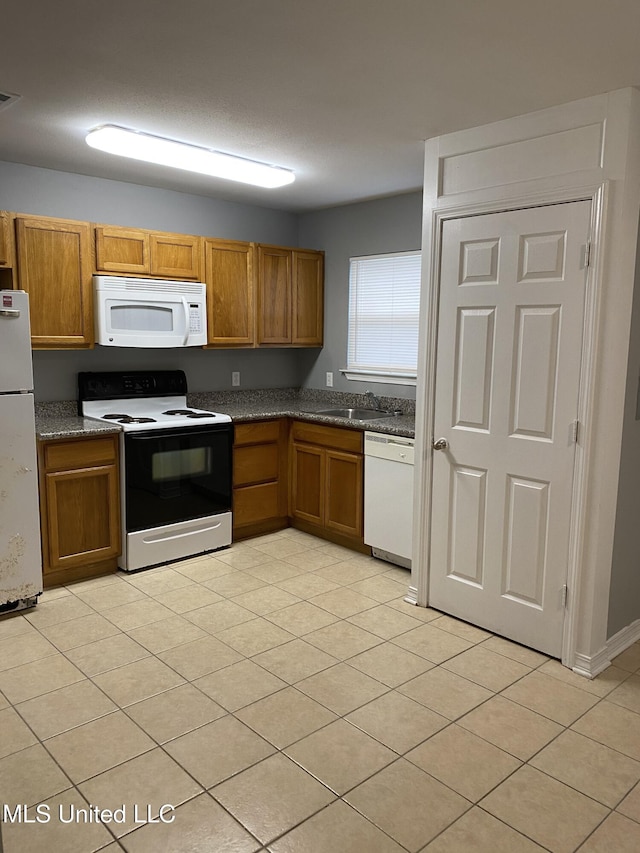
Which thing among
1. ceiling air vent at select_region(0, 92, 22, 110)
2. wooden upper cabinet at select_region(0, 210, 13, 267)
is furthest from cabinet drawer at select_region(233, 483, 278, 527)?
ceiling air vent at select_region(0, 92, 22, 110)

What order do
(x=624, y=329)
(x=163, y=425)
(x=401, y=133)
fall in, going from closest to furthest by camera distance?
(x=624, y=329)
(x=401, y=133)
(x=163, y=425)

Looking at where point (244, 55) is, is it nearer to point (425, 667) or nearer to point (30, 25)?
point (30, 25)

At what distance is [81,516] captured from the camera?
375 cm

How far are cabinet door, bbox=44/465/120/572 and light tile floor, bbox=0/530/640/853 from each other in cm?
26

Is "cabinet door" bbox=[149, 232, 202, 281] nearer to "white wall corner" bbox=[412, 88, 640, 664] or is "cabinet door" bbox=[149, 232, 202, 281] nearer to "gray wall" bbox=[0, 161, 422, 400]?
"gray wall" bbox=[0, 161, 422, 400]

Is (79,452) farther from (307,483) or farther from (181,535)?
(307,483)

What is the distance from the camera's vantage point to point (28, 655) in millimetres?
2928

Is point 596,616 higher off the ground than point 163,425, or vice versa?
point 163,425

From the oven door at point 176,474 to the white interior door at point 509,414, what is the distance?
1551 millimetres

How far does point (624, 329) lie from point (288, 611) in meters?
2.10

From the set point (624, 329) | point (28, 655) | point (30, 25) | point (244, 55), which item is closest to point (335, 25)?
point (244, 55)

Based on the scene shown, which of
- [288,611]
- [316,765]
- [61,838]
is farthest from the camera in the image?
[288,611]

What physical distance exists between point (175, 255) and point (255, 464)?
1.50m

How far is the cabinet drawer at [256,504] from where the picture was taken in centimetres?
449
